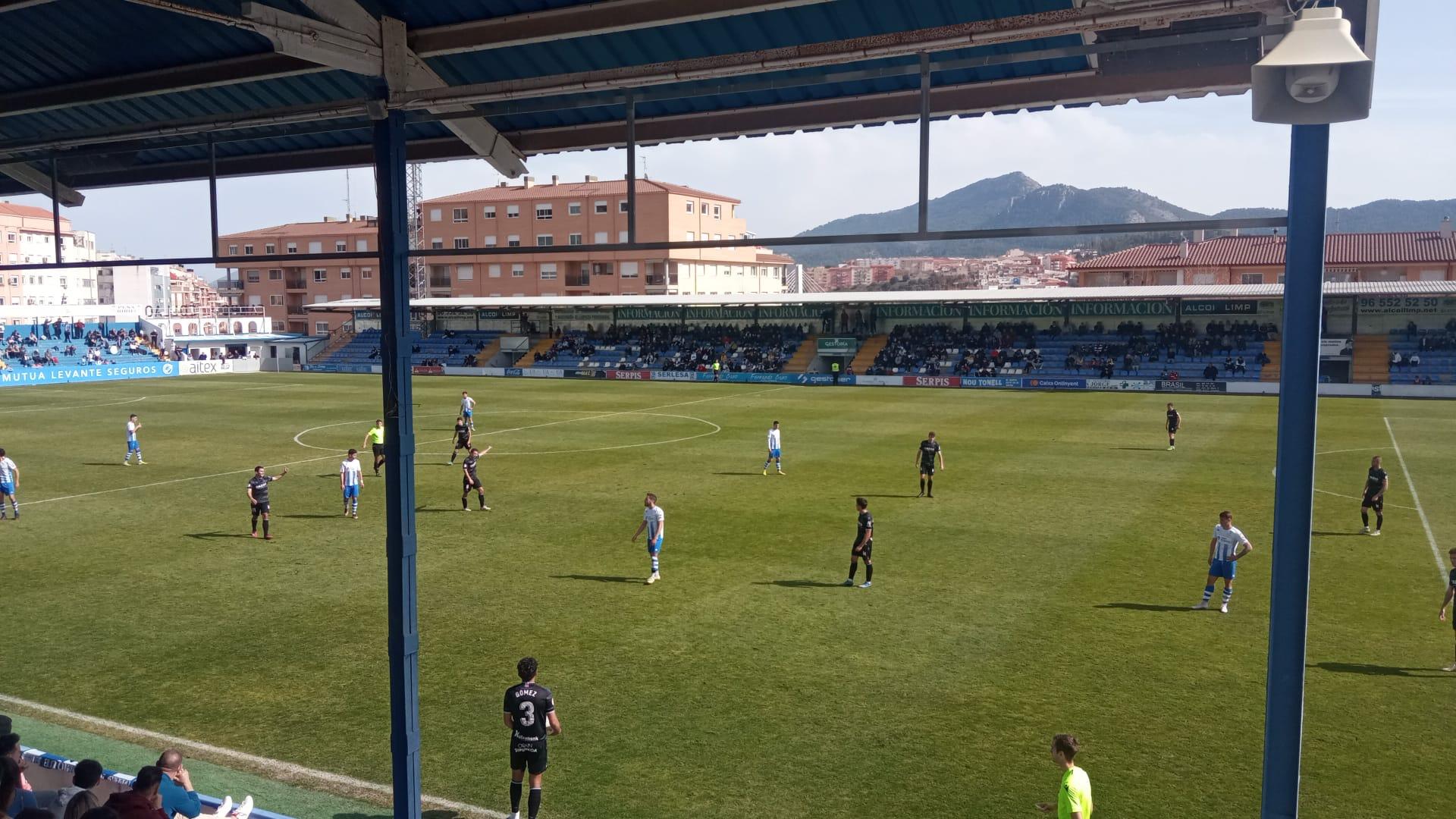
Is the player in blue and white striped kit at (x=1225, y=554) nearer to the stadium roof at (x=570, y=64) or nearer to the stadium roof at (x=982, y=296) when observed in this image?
the stadium roof at (x=570, y=64)

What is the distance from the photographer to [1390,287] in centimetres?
5569

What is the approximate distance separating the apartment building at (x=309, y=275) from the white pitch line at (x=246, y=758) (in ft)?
280

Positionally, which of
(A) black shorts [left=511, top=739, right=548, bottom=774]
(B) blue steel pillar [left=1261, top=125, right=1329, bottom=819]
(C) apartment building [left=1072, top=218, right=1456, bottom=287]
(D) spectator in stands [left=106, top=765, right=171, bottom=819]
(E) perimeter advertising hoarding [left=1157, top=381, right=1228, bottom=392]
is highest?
(C) apartment building [left=1072, top=218, right=1456, bottom=287]

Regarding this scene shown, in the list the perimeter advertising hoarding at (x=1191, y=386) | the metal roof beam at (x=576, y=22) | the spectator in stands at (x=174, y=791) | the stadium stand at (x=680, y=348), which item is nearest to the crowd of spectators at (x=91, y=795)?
the spectator in stands at (x=174, y=791)

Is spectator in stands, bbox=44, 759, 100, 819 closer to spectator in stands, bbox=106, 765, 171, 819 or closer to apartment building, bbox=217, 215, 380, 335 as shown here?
spectator in stands, bbox=106, 765, 171, 819

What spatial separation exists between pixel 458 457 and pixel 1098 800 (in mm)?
25064

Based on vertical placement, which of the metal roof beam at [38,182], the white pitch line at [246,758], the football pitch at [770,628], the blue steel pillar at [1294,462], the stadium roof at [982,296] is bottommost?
the white pitch line at [246,758]

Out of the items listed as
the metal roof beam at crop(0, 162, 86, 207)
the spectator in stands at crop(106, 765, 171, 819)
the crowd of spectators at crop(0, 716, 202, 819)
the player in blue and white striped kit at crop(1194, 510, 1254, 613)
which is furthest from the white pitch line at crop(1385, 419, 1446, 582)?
the metal roof beam at crop(0, 162, 86, 207)

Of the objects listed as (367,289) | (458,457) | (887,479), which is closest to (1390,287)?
(887,479)

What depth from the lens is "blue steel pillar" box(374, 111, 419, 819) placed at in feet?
23.8

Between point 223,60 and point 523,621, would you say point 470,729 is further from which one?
point 223,60

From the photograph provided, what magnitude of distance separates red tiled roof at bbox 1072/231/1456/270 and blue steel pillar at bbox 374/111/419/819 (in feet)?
249

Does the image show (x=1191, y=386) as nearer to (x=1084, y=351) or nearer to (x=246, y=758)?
(x=1084, y=351)

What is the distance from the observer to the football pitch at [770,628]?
1041cm
